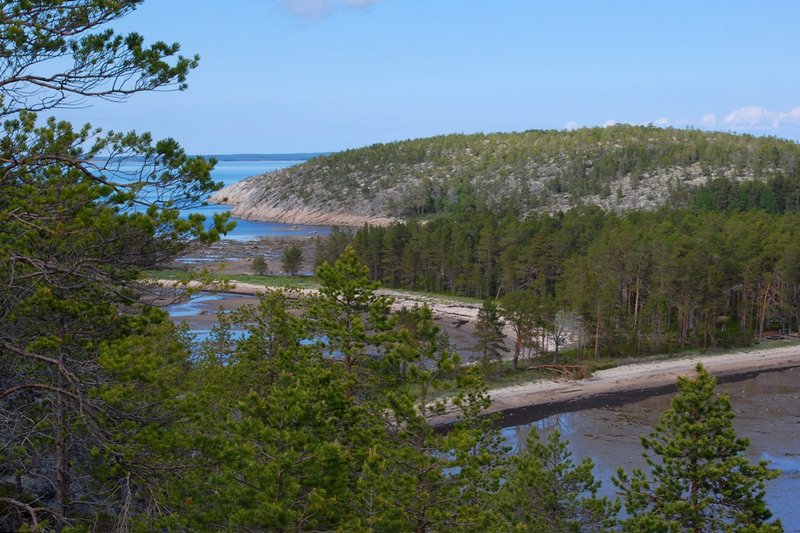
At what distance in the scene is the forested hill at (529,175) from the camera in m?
134

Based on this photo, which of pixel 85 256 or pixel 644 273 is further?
pixel 644 273

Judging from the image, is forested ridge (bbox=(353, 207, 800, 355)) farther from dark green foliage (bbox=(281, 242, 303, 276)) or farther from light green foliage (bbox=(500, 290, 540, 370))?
dark green foliage (bbox=(281, 242, 303, 276))

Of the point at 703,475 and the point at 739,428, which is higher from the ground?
the point at 703,475

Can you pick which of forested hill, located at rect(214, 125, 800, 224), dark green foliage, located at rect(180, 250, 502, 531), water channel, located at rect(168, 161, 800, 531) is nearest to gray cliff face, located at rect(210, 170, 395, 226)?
forested hill, located at rect(214, 125, 800, 224)

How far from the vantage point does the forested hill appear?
13450 centimetres

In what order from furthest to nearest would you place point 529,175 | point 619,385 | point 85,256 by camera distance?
1. point 529,175
2. point 619,385
3. point 85,256

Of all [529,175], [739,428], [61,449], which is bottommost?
[739,428]

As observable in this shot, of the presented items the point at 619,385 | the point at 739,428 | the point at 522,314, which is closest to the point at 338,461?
the point at 739,428

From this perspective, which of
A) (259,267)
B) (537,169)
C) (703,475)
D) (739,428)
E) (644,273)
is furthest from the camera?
(537,169)

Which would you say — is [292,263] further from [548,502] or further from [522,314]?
[548,502]

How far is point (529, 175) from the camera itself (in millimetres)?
156250

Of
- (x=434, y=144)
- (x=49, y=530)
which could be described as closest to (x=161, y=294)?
(x=49, y=530)

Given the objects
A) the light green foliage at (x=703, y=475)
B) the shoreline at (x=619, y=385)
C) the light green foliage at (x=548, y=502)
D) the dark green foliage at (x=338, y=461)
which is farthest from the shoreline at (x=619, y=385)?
the dark green foliage at (x=338, y=461)

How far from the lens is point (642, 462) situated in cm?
3219
